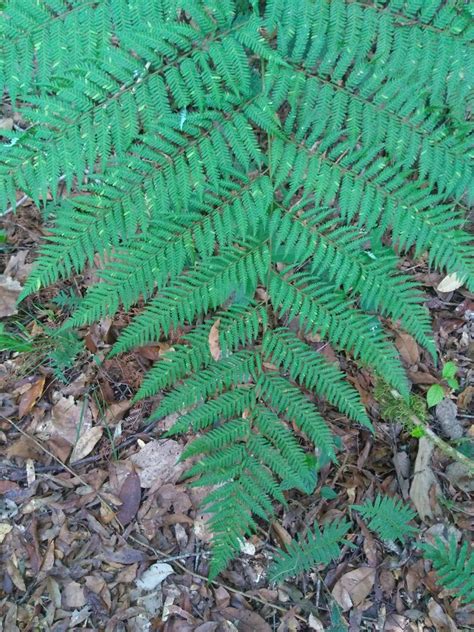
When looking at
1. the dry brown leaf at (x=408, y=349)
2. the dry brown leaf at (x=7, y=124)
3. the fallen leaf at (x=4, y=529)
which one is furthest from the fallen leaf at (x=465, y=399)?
the dry brown leaf at (x=7, y=124)

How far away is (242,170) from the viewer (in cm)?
271

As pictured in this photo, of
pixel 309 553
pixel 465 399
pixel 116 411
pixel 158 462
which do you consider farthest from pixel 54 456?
pixel 465 399

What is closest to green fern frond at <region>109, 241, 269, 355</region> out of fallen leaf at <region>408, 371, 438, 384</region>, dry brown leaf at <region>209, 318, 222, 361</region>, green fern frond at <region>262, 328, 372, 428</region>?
dry brown leaf at <region>209, 318, 222, 361</region>

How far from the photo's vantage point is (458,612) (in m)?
2.55

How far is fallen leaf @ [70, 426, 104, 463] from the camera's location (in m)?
3.02

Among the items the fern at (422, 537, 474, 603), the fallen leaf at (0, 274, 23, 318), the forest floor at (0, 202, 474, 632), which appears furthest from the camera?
the fallen leaf at (0, 274, 23, 318)

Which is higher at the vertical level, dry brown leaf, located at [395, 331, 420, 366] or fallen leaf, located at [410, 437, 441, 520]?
dry brown leaf, located at [395, 331, 420, 366]

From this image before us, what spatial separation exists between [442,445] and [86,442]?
6.22 feet

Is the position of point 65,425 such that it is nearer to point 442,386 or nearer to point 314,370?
point 314,370

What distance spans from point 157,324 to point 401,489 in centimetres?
150

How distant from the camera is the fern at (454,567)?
2371 mm

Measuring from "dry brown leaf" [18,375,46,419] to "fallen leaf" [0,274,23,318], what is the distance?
460 mm

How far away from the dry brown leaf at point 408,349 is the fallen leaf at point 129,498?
1593 mm

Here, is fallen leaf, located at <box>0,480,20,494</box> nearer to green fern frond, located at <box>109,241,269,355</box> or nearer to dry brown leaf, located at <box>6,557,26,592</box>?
dry brown leaf, located at <box>6,557,26,592</box>
